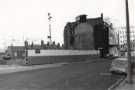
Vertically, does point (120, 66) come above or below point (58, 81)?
above

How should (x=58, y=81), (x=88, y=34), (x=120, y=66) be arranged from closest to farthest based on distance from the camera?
(x=58, y=81) → (x=120, y=66) → (x=88, y=34)

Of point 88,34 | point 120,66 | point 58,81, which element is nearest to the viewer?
point 58,81

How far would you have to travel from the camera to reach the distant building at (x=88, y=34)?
69319 millimetres

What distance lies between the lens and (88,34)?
70625 mm

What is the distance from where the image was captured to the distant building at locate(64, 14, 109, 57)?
227 ft

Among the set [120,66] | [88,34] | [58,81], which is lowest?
[58,81]

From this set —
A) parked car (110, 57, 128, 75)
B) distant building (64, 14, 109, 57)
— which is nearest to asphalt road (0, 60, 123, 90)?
parked car (110, 57, 128, 75)

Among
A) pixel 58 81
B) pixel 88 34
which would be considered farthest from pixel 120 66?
pixel 88 34

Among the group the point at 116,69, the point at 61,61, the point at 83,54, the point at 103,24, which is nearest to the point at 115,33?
the point at 103,24

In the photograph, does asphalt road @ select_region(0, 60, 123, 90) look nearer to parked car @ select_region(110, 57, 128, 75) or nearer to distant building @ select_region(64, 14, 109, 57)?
parked car @ select_region(110, 57, 128, 75)

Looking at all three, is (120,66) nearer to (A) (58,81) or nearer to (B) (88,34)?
(A) (58,81)

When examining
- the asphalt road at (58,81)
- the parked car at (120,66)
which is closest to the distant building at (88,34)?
the parked car at (120,66)

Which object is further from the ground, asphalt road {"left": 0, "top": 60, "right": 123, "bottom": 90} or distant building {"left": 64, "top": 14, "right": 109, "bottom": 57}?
distant building {"left": 64, "top": 14, "right": 109, "bottom": 57}

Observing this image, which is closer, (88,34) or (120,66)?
(120,66)
